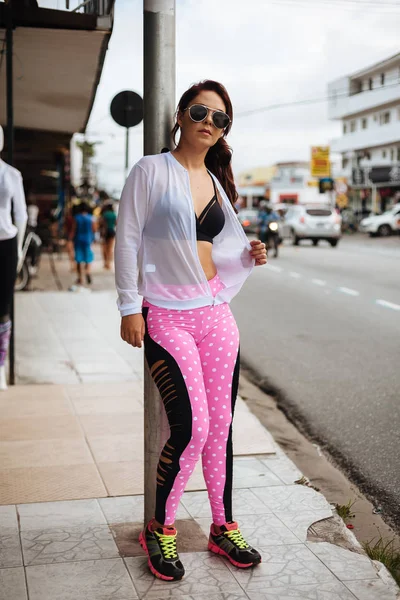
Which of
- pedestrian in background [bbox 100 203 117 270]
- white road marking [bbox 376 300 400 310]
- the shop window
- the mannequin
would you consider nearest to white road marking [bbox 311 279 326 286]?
white road marking [bbox 376 300 400 310]

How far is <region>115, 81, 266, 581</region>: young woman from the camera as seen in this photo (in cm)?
343

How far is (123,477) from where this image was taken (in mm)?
4777

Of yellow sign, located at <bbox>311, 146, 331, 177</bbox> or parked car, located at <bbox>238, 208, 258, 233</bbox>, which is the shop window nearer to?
yellow sign, located at <bbox>311, 146, 331, 177</bbox>

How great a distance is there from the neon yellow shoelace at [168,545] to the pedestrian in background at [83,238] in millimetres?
13388

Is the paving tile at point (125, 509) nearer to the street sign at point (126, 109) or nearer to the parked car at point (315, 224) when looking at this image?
the street sign at point (126, 109)

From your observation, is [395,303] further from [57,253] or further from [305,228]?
[305,228]

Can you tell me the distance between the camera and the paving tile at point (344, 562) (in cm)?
346

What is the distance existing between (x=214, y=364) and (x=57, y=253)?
80.9 feet

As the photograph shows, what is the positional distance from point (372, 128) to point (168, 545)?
206ft

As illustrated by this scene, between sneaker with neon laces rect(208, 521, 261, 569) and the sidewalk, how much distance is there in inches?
1.6

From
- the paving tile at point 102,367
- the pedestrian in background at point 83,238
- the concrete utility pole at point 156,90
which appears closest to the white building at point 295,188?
the pedestrian in background at point 83,238

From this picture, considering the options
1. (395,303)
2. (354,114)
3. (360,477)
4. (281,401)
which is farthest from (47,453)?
(354,114)

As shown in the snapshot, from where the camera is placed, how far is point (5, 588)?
3.28 m

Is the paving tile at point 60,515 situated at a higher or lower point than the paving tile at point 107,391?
higher
